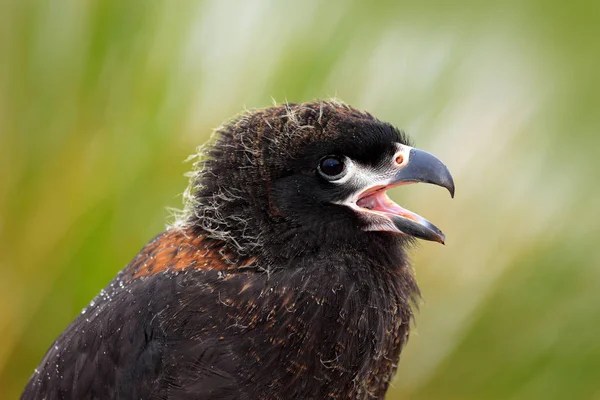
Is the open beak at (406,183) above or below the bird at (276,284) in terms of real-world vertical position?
above

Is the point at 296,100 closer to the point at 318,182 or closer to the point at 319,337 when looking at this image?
the point at 318,182

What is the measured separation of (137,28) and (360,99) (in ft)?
4.92

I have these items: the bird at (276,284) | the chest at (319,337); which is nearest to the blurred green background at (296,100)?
the bird at (276,284)

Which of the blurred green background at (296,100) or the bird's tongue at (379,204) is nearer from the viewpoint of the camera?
the bird's tongue at (379,204)

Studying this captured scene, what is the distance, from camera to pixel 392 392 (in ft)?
15.1

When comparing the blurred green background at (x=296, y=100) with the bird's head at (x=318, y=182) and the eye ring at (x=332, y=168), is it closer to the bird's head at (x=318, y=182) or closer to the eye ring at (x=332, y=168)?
the bird's head at (x=318, y=182)

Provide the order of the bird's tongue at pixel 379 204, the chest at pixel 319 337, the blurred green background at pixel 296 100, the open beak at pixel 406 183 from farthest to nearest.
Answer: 1. the blurred green background at pixel 296 100
2. the bird's tongue at pixel 379 204
3. the open beak at pixel 406 183
4. the chest at pixel 319 337

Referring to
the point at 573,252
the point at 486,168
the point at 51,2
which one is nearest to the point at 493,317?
the point at 573,252

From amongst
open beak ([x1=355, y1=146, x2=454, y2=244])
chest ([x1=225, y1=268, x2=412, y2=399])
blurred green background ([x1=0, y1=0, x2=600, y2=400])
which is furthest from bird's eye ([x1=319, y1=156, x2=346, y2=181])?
blurred green background ([x1=0, y1=0, x2=600, y2=400])

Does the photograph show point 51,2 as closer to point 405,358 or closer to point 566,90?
point 405,358

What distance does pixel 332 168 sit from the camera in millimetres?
3113

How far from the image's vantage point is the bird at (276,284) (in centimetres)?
293

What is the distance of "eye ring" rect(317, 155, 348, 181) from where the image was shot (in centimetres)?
311

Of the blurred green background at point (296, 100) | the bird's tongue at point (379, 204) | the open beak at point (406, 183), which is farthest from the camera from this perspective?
the blurred green background at point (296, 100)
